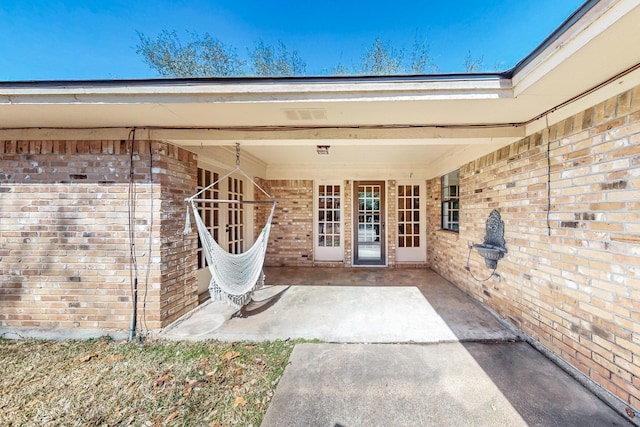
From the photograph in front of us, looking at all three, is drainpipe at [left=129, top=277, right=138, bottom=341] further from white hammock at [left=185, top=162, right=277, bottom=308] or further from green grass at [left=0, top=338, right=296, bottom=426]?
white hammock at [left=185, top=162, right=277, bottom=308]

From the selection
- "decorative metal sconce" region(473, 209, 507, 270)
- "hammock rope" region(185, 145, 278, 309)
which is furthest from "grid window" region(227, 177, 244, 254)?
"decorative metal sconce" region(473, 209, 507, 270)

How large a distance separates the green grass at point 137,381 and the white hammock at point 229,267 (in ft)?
1.79

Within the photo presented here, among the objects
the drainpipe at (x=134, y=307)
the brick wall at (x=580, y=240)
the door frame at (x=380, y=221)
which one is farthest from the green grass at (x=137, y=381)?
the door frame at (x=380, y=221)

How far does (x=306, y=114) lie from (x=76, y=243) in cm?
289

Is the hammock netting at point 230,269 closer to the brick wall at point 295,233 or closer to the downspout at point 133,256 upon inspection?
the downspout at point 133,256

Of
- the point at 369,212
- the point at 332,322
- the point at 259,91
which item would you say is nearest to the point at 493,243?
the point at 332,322

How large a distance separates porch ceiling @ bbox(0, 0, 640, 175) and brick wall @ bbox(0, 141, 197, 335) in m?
0.44

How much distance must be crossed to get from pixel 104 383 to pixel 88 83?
249 cm

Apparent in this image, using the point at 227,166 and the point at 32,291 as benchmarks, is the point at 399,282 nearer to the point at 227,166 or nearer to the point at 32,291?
the point at 227,166

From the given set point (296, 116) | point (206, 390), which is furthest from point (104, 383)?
point (296, 116)

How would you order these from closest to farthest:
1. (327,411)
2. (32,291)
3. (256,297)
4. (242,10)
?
(327,411) → (32,291) → (256,297) → (242,10)

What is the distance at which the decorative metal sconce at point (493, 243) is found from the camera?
2.90 metres

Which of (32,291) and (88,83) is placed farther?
(32,291)

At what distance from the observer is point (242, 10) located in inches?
173
